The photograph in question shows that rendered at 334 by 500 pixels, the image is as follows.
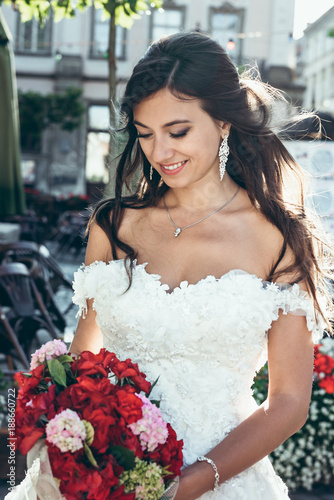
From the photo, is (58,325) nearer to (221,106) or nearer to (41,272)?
(41,272)

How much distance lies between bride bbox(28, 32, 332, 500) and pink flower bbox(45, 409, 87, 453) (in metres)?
0.44

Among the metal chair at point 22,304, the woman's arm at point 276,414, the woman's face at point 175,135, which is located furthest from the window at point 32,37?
the woman's arm at point 276,414

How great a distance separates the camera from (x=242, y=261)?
2037 mm

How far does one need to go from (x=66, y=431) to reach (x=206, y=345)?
2.06 feet

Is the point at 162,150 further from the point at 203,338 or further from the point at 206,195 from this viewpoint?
the point at 203,338

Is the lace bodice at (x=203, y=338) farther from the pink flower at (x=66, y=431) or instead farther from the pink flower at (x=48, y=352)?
the pink flower at (x=66, y=431)

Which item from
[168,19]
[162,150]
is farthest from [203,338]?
[168,19]

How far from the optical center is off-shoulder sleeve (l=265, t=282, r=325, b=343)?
1.91 meters

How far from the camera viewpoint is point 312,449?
3590mm

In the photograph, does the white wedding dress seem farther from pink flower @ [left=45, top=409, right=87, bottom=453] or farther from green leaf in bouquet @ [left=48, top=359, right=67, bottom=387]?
pink flower @ [left=45, top=409, right=87, bottom=453]

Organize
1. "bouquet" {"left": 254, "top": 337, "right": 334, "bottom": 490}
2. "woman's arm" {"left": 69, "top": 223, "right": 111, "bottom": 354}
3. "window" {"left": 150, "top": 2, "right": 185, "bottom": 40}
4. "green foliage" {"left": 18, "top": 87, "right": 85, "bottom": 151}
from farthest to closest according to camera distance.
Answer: "window" {"left": 150, "top": 2, "right": 185, "bottom": 40}
"green foliage" {"left": 18, "top": 87, "right": 85, "bottom": 151}
"bouquet" {"left": 254, "top": 337, "right": 334, "bottom": 490}
"woman's arm" {"left": 69, "top": 223, "right": 111, "bottom": 354}

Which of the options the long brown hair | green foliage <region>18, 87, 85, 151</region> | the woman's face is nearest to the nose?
the woman's face

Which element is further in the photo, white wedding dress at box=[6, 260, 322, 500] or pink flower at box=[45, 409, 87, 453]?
white wedding dress at box=[6, 260, 322, 500]

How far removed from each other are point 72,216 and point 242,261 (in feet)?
35.1
